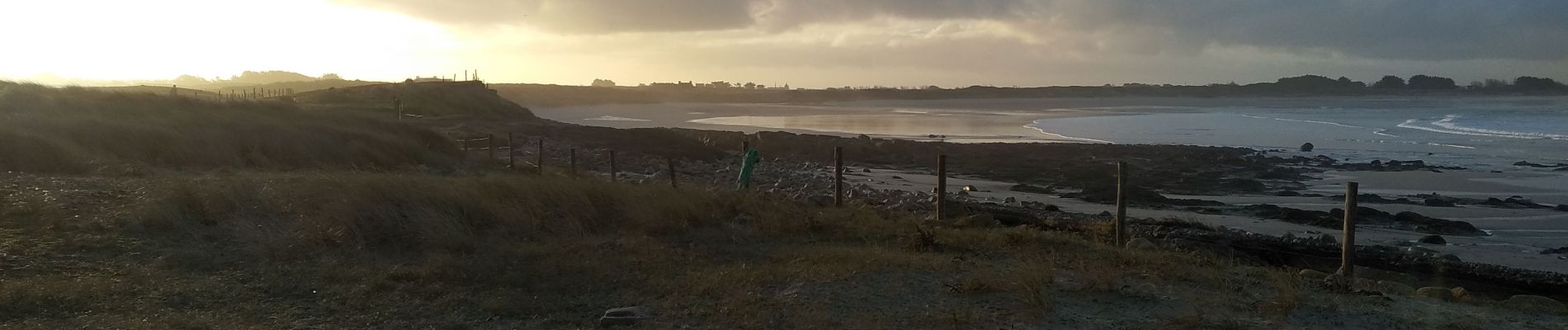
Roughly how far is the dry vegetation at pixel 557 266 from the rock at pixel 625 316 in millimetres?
93

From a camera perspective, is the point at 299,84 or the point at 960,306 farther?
the point at 299,84

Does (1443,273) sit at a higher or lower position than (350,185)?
lower

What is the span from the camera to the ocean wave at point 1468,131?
41219 millimetres

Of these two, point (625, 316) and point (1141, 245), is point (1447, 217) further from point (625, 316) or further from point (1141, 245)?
point (625, 316)

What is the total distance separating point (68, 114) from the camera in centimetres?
2117

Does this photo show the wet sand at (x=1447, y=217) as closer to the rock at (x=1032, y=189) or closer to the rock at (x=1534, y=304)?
the rock at (x=1032, y=189)

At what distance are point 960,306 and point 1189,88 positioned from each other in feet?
479

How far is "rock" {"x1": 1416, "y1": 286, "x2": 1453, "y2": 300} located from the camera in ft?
27.1

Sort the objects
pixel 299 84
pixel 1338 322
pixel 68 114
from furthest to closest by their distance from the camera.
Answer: pixel 299 84 → pixel 68 114 → pixel 1338 322

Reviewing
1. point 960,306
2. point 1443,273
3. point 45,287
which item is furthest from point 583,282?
point 1443,273

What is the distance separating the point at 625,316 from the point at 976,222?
7.54 m

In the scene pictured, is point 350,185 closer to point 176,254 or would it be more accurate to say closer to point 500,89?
point 176,254

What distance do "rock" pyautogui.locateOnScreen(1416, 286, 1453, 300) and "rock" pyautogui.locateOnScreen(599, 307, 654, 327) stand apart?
253 inches

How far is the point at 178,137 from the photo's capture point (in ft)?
62.8
